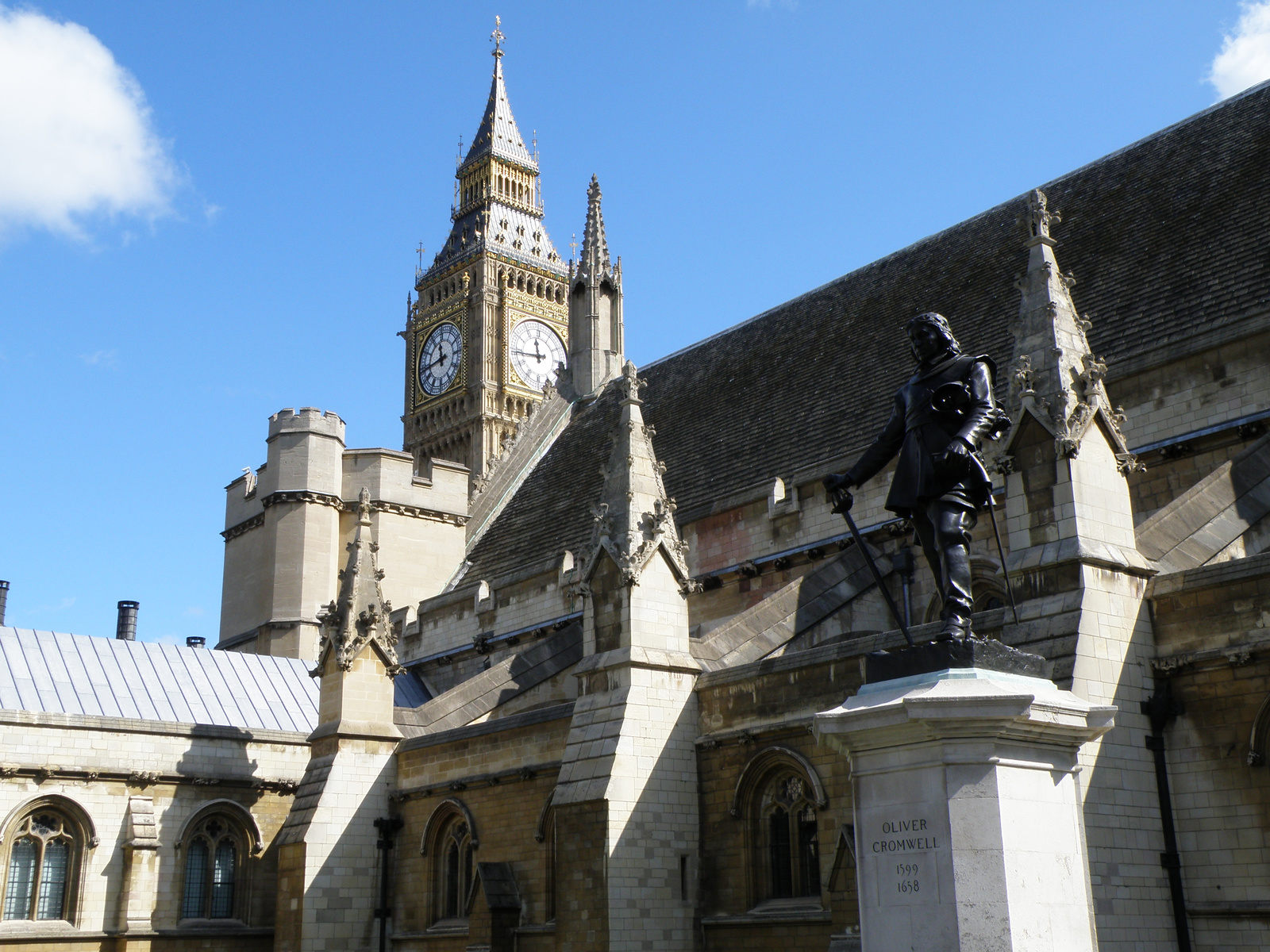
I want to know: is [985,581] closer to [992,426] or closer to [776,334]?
[992,426]

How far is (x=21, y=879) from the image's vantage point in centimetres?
2305

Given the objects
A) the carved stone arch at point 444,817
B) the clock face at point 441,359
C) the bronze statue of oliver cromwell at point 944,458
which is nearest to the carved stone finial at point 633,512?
the carved stone arch at point 444,817

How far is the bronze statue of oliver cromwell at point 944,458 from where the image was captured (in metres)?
8.93

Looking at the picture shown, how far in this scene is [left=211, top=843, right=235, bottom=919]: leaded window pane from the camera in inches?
Answer: 970

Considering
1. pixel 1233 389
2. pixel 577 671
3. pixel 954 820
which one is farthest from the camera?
pixel 577 671

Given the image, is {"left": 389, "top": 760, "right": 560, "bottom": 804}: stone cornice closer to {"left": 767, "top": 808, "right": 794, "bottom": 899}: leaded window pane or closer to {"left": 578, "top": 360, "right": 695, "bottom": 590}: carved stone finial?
{"left": 578, "top": 360, "right": 695, "bottom": 590}: carved stone finial

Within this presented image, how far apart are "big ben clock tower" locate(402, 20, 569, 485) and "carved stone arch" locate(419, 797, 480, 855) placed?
61556 millimetres

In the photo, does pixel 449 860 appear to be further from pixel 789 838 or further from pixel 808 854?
pixel 808 854

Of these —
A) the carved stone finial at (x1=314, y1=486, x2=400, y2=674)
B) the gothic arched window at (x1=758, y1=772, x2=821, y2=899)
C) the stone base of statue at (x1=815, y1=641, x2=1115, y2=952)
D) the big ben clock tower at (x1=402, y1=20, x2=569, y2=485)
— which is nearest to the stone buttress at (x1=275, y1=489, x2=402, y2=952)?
the carved stone finial at (x1=314, y1=486, x2=400, y2=674)

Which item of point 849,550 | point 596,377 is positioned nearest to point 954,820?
point 849,550

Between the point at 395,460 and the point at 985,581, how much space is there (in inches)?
815

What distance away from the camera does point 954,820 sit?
8.01m

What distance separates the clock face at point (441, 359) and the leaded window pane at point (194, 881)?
6721 centimetres

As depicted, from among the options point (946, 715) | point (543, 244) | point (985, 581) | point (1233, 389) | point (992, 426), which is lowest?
point (946, 715)
